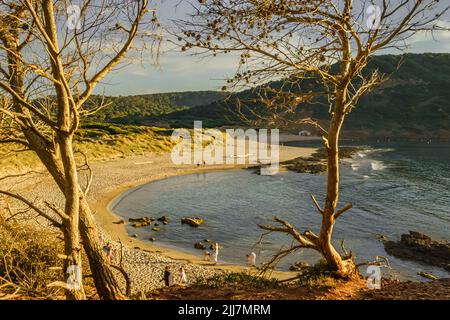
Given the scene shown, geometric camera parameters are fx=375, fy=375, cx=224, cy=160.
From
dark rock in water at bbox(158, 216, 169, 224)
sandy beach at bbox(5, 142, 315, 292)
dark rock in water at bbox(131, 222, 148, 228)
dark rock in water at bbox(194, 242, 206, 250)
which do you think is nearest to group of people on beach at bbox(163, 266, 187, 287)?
sandy beach at bbox(5, 142, 315, 292)

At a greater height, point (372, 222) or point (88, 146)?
point (88, 146)

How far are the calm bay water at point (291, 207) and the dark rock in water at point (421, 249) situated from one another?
788 millimetres

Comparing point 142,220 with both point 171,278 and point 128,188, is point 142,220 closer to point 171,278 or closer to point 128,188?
point 171,278

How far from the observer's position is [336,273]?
824 centimetres

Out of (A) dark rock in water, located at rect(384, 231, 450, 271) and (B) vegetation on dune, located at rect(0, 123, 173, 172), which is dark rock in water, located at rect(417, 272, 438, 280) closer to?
(A) dark rock in water, located at rect(384, 231, 450, 271)

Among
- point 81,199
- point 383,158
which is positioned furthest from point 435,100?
point 81,199

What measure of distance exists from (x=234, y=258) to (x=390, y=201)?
65.3 feet

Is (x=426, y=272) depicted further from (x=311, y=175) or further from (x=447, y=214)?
(x=311, y=175)

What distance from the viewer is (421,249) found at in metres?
22.2

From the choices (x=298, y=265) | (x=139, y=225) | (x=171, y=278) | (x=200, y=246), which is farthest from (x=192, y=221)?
(x=171, y=278)

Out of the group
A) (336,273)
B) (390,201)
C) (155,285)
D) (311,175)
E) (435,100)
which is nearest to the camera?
(336,273)

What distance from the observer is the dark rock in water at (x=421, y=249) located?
20969 millimetres

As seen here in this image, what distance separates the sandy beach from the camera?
18.2m
